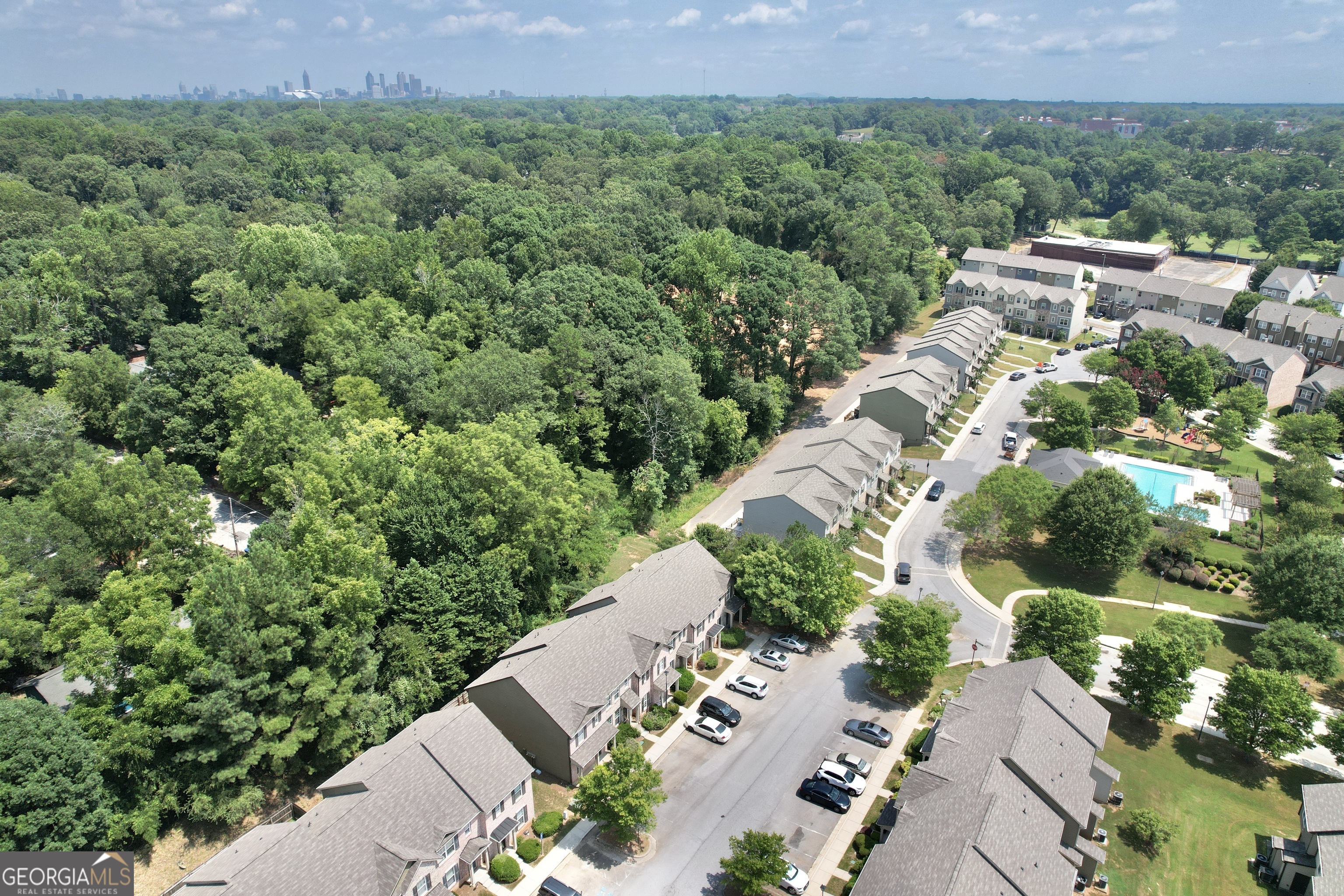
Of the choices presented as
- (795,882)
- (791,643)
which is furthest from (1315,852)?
(791,643)

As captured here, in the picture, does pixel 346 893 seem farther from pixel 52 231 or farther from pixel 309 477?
pixel 52 231

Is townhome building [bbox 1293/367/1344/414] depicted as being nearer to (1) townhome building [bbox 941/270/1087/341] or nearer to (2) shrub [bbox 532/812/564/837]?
(1) townhome building [bbox 941/270/1087/341]

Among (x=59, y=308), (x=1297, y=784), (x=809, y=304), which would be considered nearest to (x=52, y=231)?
(x=59, y=308)

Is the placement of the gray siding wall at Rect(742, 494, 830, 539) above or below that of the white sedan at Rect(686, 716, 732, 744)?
above

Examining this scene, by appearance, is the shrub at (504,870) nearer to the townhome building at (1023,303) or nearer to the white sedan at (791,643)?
the white sedan at (791,643)

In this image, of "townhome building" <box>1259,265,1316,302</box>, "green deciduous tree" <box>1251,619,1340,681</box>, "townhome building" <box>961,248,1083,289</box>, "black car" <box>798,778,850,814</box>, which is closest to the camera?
"black car" <box>798,778,850,814</box>

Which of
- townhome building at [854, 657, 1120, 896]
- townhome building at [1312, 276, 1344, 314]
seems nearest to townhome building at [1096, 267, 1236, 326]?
townhome building at [1312, 276, 1344, 314]

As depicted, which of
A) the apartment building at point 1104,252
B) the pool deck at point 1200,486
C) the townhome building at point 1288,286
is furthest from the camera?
the apartment building at point 1104,252

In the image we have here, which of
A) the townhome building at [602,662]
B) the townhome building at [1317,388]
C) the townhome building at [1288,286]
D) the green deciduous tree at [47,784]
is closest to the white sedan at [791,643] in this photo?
the townhome building at [602,662]
